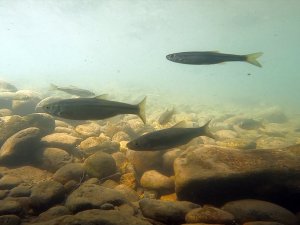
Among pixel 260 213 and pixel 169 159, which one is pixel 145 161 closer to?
pixel 169 159

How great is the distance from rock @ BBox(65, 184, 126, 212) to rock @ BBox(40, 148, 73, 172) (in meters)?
2.24

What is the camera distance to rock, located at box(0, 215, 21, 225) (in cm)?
378

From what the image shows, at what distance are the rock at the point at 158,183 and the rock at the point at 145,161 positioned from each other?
571mm

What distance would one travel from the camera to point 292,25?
57.5m

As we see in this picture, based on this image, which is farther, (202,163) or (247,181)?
(202,163)

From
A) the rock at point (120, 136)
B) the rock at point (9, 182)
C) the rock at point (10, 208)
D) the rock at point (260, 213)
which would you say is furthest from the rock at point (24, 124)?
the rock at point (260, 213)

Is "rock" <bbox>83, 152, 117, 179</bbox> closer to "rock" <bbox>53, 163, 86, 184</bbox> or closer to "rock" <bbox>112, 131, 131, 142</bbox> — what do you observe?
"rock" <bbox>53, 163, 86, 184</bbox>

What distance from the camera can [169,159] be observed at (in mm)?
6719

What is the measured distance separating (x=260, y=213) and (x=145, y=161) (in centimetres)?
314

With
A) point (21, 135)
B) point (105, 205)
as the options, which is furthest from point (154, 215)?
point (21, 135)

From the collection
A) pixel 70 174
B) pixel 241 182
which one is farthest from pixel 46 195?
pixel 241 182

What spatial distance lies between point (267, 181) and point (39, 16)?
57.8 m

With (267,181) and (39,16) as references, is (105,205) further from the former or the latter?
(39,16)

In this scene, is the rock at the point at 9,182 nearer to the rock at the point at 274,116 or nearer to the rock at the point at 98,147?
the rock at the point at 98,147
